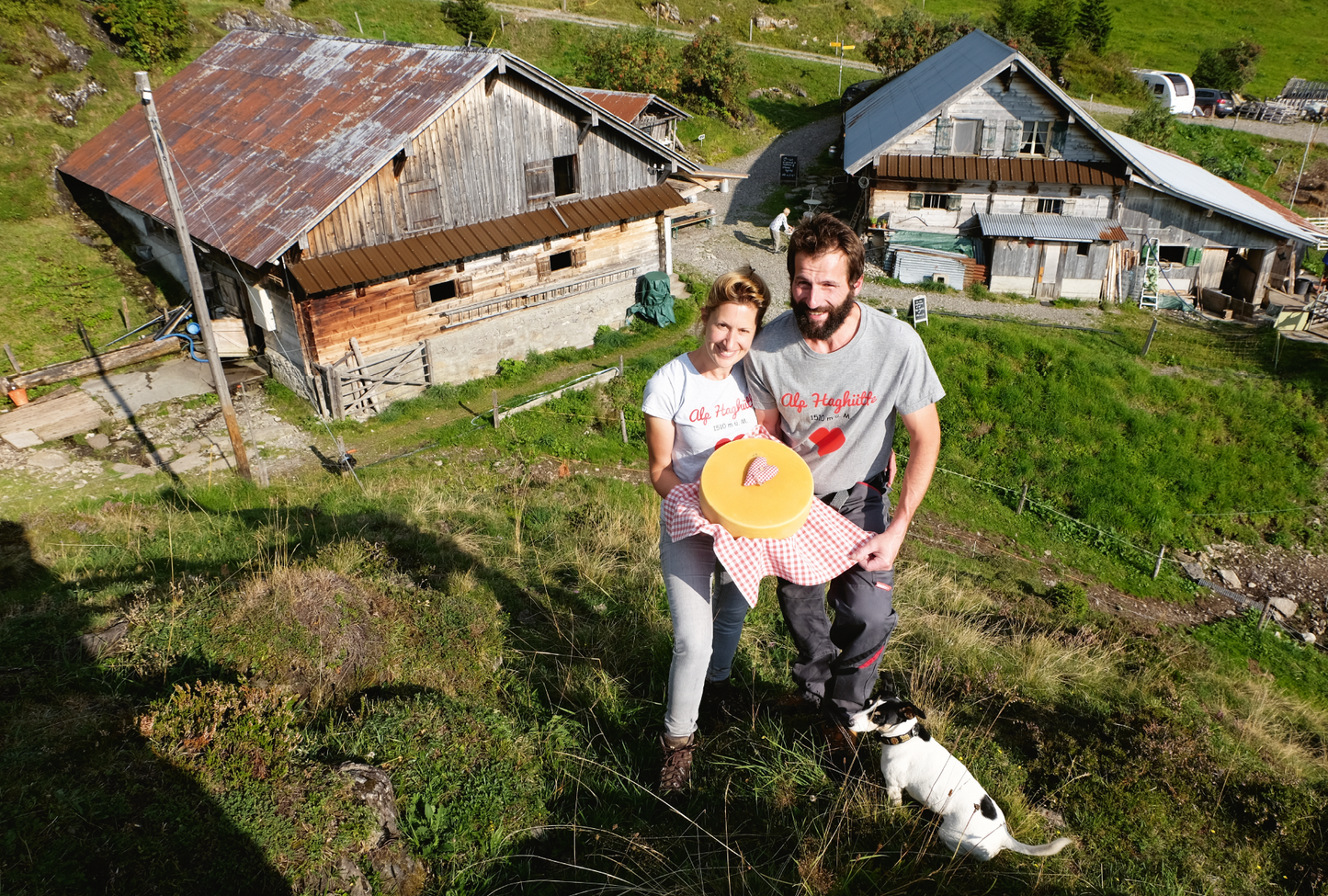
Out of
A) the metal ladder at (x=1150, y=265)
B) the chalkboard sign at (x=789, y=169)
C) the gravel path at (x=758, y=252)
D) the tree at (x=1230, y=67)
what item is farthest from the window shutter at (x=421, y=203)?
the tree at (x=1230, y=67)

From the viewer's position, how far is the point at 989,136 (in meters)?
24.8

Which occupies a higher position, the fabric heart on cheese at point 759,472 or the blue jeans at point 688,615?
the fabric heart on cheese at point 759,472

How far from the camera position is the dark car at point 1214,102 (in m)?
40.7

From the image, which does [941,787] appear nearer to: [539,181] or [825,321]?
[825,321]

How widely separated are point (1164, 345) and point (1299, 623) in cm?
1022

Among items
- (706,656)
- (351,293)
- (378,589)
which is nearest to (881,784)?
(706,656)

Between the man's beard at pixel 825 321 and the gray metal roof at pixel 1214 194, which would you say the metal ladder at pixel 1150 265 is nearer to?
the gray metal roof at pixel 1214 194

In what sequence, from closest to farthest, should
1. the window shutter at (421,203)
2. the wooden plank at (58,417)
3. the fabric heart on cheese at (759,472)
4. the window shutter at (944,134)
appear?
the fabric heart on cheese at (759,472), the wooden plank at (58,417), the window shutter at (421,203), the window shutter at (944,134)

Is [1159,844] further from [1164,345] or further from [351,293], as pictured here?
[1164,345]

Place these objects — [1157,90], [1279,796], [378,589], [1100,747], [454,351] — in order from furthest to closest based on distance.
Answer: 1. [1157,90]
2. [454,351]
3. [378,589]
4. [1100,747]
5. [1279,796]

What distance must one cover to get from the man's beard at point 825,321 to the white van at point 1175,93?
151 ft

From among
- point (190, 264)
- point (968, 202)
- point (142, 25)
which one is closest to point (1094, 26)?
point (968, 202)

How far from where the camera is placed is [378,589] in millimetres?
6020

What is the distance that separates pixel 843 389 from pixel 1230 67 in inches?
2054
